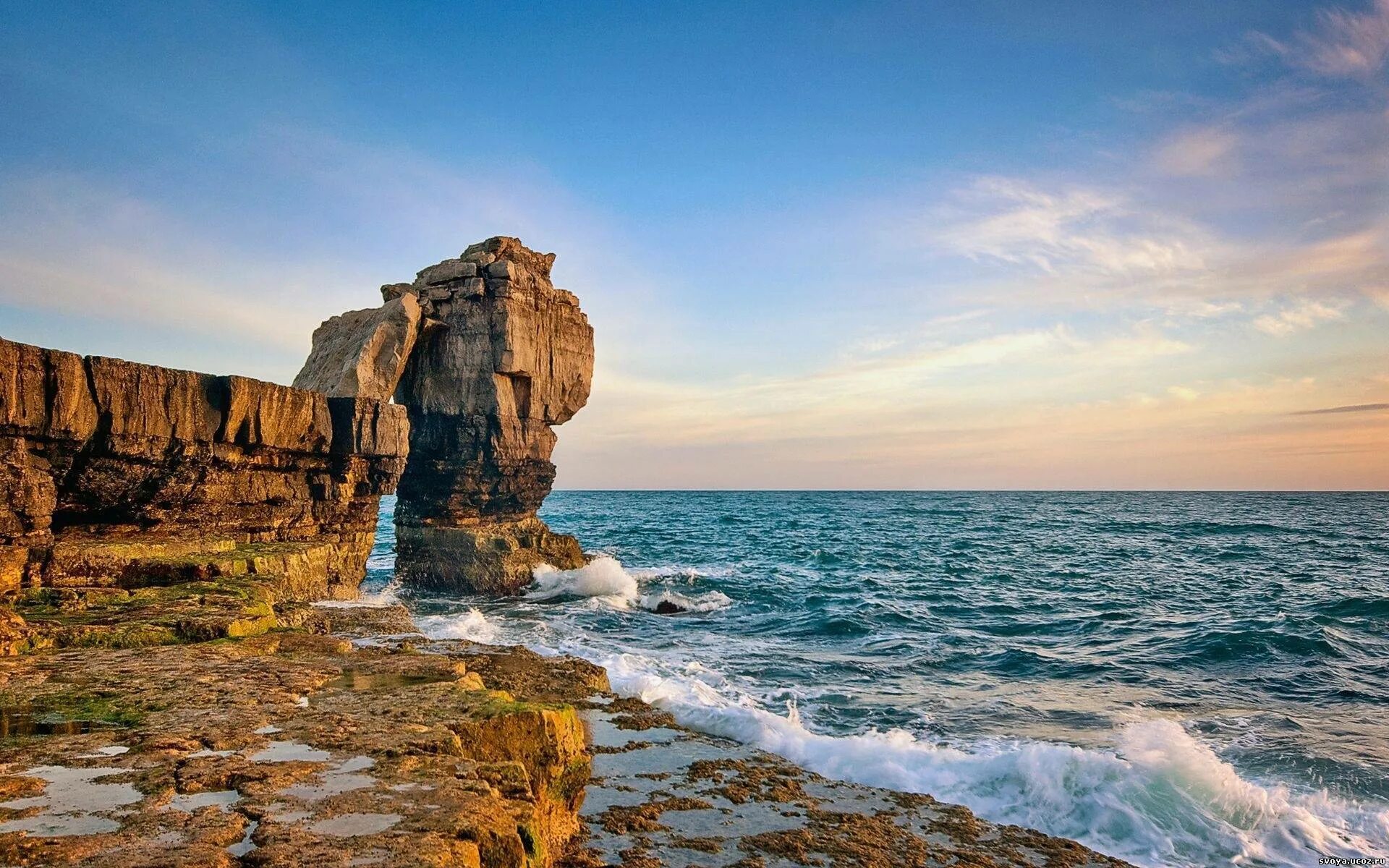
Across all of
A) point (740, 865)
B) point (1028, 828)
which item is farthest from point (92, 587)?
point (1028, 828)

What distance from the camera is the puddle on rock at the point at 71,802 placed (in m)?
4.54

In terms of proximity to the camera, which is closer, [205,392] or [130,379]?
[130,379]

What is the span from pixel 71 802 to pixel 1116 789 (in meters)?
10.8

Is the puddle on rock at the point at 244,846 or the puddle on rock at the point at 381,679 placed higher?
the puddle on rock at the point at 244,846

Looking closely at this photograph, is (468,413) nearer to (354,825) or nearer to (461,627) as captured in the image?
(461,627)

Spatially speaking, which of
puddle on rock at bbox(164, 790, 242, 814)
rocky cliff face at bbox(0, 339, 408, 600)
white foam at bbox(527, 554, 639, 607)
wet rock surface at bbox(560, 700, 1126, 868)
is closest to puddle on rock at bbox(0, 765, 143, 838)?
puddle on rock at bbox(164, 790, 242, 814)

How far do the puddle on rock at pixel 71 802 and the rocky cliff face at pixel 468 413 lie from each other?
23165 mm

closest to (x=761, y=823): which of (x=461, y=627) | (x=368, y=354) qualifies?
(x=461, y=627)

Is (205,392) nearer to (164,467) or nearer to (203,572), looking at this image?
(164,467)

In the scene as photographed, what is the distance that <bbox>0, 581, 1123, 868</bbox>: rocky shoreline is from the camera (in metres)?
4.58

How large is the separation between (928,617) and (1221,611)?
8932 mm

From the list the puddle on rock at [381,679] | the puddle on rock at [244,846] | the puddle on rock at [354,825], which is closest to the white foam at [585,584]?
the puddle on rock at [381,679]

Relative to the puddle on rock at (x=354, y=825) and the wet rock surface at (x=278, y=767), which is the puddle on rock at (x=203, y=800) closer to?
the wet rock surface at (x=278, y=767)

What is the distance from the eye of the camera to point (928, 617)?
79.6 feet
